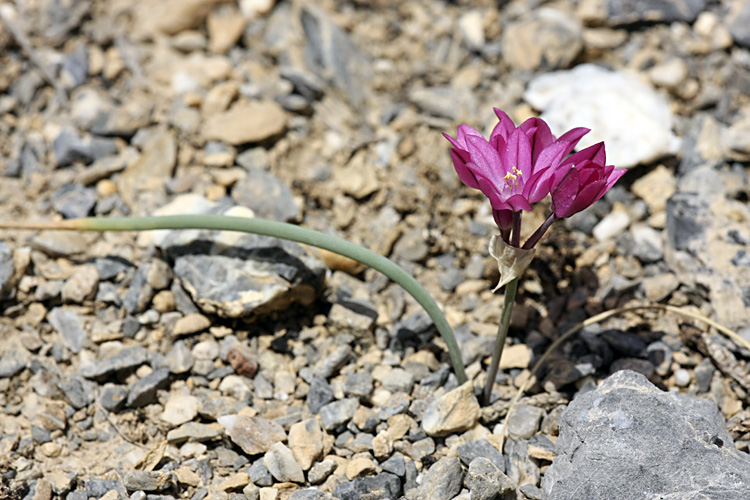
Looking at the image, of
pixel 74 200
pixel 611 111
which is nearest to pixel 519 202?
pixel 611 111

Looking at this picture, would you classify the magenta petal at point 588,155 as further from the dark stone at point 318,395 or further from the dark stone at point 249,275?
the dark stone at point 318,395

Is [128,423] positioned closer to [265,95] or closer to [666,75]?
[265,95]

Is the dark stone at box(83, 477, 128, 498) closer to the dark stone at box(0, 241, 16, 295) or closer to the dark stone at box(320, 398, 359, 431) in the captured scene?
the dark stone at box(320, 398, 359, 431)

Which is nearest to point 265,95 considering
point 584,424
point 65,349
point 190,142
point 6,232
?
point 190,142

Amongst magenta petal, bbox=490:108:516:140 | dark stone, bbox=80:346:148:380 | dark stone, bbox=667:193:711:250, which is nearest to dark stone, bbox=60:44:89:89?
dark stone, bbox=80:346:148:380

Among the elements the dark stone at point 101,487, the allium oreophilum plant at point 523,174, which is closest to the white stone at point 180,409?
the dark stone at point 101,487
